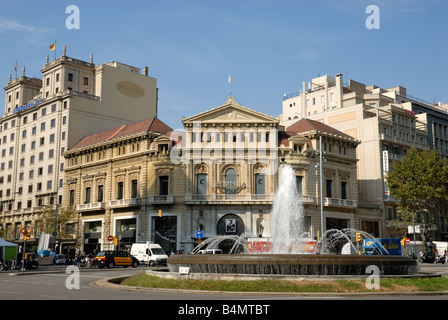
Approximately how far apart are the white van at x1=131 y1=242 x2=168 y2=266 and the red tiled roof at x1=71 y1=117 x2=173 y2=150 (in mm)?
17523

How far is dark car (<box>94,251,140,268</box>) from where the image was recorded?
143 ft

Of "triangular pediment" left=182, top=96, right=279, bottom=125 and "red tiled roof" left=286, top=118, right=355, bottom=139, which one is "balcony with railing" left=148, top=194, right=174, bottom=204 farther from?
"red tiled roof" left=286, top=118, right=355, bottom=139

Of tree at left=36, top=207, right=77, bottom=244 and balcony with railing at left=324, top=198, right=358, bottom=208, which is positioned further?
tree at left=36, top=207, right=77, bottom=244

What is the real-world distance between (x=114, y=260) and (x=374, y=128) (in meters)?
44.6

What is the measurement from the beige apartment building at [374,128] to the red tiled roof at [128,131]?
27.1 m

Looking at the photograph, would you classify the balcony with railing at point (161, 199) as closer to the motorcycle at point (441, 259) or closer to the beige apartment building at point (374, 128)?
the beige apartment building at point (374, 128)

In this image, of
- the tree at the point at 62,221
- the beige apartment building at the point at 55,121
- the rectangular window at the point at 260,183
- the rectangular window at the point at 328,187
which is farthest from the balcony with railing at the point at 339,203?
the beige apartment building at the point at 55,121

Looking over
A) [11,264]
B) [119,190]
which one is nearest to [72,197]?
[119,190]

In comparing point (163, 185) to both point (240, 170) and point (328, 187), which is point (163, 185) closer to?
point (240, 170)

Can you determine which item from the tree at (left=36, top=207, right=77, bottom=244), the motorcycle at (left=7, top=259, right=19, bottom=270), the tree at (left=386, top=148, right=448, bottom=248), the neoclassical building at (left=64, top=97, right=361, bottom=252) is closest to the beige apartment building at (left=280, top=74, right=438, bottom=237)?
the tree at (left=386, top=148, right=448, bottom=248)

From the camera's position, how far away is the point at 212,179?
60.0 m

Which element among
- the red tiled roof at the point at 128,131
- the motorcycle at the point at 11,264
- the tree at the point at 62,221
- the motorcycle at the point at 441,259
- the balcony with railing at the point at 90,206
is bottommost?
the motorcycle at the point at 441,259

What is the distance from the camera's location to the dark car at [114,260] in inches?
1720
